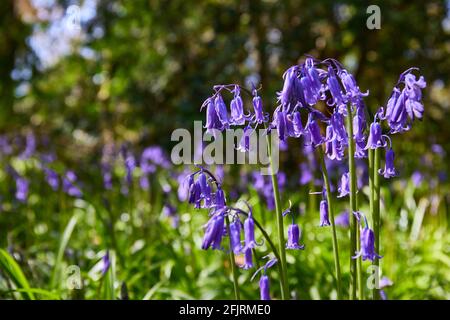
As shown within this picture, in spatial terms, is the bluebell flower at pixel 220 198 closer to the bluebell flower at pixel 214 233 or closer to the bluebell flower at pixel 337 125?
the bluebell flower at pixel 214 233

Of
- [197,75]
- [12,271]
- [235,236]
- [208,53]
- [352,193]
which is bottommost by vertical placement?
[12,271]

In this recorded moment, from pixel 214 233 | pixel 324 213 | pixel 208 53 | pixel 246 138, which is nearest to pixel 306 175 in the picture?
pixel 324 213

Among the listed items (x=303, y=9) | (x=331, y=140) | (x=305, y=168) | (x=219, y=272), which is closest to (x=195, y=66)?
(x=303, y=9)

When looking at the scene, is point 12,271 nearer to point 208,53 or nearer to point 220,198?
point 220,198

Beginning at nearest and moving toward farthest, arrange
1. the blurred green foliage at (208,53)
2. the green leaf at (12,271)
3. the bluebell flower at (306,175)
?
the green leaf at (12,271) < the bluebell flower at (306,175) < the blurred green foliage at (208,53)

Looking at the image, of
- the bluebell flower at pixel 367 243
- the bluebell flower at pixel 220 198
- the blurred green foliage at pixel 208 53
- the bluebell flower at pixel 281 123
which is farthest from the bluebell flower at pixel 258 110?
the blurred green foliage at pixel 208 53

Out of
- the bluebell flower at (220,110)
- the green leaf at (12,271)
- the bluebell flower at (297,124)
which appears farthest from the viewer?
the green leaf at (12,271)

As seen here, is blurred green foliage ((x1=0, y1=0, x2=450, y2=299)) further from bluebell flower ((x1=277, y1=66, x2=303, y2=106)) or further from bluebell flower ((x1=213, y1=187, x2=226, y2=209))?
bluebell flower ((x1=277, y1=66, x2=303, y2=106))

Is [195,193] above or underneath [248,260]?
above

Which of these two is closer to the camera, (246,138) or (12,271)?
(246,138)

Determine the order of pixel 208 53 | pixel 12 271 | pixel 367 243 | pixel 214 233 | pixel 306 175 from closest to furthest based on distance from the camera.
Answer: pixel 214 233 < pixel 367 243 < pixel 12 271 < pixel 306 175 < pixel 208 53

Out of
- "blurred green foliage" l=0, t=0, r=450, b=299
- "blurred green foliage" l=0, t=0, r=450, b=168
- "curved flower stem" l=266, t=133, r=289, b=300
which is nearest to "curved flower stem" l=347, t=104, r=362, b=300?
"curved flower stem" l=266, t=133, r=289, b=300

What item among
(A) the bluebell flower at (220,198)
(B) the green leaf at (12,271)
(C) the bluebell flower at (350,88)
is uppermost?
(C) the bluebell flower at (350,88)
